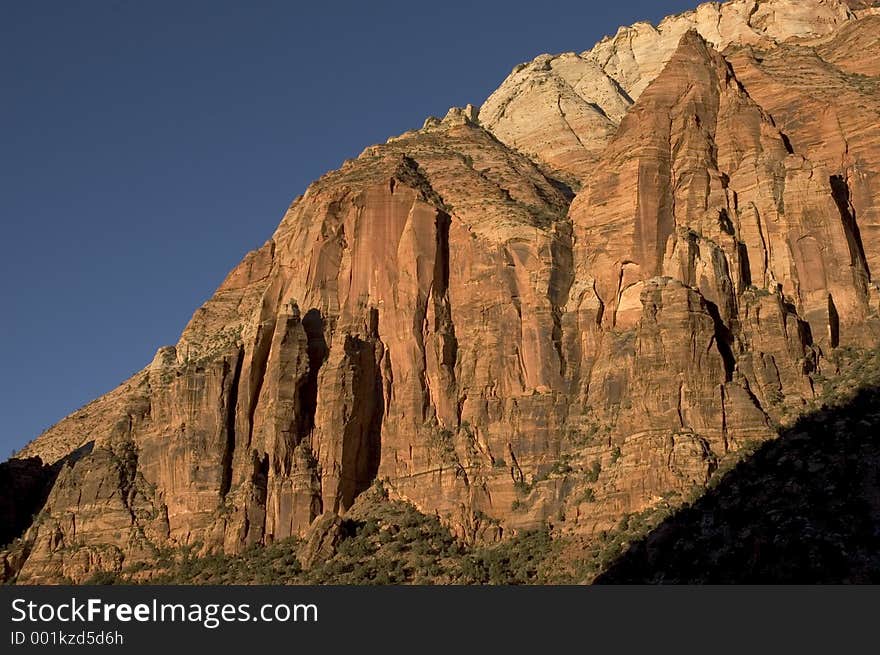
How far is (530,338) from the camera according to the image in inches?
5054

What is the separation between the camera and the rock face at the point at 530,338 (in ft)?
384

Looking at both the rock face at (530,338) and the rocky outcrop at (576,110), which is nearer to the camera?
the rock face at (530,338)

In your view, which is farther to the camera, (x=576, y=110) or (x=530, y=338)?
(x=576, y=110)

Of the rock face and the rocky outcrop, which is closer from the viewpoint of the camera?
the rock face

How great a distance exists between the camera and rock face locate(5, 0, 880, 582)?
384 feet

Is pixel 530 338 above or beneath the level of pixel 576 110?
beneath

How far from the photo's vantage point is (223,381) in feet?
454

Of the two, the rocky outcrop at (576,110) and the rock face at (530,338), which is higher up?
the rocky outcrop at (576,110)

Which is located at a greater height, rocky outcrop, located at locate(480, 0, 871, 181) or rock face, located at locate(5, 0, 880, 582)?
rocky outcrop, located at locate(480, 0, 871, 181)
